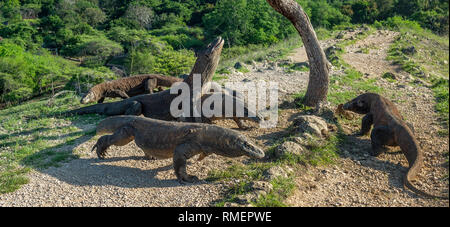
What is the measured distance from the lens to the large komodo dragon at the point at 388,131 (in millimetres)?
5667

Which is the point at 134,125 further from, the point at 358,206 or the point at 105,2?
the point at 105,2

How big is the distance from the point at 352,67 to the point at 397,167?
33.4 ft

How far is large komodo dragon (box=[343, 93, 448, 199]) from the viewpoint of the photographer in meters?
5.67

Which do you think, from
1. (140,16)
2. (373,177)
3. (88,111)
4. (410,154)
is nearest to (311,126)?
(373,177)

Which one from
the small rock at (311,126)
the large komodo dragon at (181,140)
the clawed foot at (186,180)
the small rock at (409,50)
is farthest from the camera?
the small rock at (409,50)

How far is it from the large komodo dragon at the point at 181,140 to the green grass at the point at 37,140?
4.12ft

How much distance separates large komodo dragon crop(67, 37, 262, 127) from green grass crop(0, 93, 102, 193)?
1.42ft

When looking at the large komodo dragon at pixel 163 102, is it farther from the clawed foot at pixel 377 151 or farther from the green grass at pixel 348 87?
the green grass at pixel 348 87

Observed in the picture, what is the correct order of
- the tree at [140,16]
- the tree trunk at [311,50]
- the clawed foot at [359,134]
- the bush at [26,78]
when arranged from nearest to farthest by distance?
1. the clawed foot at [359,134]
2. the tree trunk at [311,50]
3. the bush at [26,78]
4. the tree at [140,16]

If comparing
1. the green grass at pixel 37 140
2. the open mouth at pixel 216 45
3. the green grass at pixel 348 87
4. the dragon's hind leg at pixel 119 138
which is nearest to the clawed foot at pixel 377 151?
the green grass at pixel 348 87

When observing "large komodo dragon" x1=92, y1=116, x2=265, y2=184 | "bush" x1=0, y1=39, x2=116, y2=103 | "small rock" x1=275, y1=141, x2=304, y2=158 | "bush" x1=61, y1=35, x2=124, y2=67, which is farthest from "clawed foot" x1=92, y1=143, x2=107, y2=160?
"bush" x1=61, y1=35, x2=124, y2=67

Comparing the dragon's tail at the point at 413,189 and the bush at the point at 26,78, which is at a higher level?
the dragon's tail at the point at 413,189
